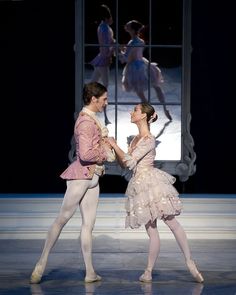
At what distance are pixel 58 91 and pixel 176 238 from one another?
11.6 ft

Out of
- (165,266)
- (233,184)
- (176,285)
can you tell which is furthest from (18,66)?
(176,285)

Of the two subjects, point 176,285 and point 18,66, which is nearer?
point 176,285

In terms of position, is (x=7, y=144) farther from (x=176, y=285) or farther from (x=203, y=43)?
(x=176, y=285)

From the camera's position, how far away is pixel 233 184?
950 cm

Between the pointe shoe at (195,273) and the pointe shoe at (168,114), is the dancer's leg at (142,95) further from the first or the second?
the pointe shoe at (195,273)

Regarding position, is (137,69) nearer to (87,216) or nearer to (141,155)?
(141,155)

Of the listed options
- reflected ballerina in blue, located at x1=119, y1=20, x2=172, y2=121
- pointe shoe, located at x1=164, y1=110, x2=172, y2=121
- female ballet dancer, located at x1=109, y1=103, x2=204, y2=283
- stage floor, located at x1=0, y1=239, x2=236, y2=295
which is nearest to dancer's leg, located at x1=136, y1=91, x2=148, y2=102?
reflected ballerina in blue, located at x1=119, y1=20, x2=172, y2=121

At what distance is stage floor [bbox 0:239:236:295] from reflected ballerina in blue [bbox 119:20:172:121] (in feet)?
5.60

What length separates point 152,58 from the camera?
30.9 feet

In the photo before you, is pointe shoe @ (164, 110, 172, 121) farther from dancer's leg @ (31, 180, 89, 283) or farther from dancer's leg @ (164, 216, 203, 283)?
dancer's leg @ (31, 180, 89, 283)

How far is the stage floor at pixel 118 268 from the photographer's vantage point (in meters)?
6.00

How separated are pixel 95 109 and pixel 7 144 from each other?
3.43 m

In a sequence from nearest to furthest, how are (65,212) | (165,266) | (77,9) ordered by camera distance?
1. (65,212)
2. (165,266)
3. (77,9)

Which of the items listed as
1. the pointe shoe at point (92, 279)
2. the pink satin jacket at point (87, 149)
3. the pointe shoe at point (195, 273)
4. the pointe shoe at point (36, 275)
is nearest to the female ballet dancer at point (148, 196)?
the pointe shoe at point (195, 273)
